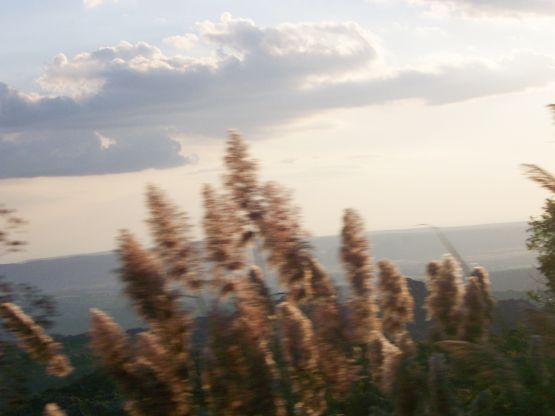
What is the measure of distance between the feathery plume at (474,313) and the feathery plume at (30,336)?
3203mm

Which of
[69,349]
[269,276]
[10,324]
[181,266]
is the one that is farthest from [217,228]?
[69,349]

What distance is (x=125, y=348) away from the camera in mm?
5512

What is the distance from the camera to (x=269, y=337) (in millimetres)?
5965

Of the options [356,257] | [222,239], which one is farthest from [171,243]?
[356,257]

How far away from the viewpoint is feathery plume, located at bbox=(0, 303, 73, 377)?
6.07 meters

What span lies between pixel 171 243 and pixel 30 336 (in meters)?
1.18

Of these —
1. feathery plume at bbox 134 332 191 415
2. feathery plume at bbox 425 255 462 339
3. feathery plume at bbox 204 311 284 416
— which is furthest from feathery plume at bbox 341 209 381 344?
feathery plume at bbox 134 332 191 415

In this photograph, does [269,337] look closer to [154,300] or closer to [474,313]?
[154,300]

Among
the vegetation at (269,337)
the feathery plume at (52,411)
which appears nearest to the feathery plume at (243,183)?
the vegetation at (269,337)

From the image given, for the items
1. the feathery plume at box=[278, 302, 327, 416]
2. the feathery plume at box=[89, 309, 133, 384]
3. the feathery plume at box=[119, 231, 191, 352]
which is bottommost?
the feathery plume at box=[278, 302, 327, 416]

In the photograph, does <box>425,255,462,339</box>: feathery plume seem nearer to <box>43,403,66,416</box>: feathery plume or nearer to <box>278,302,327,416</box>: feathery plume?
<box>278,302,327,416</box>: feathery plume

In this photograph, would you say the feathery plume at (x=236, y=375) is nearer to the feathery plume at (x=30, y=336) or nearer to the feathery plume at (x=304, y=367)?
the feathery plume at (x=304, y=367)

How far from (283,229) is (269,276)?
58cm

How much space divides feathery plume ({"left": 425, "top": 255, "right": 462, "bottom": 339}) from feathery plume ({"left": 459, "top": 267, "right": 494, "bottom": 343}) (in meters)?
0.08
